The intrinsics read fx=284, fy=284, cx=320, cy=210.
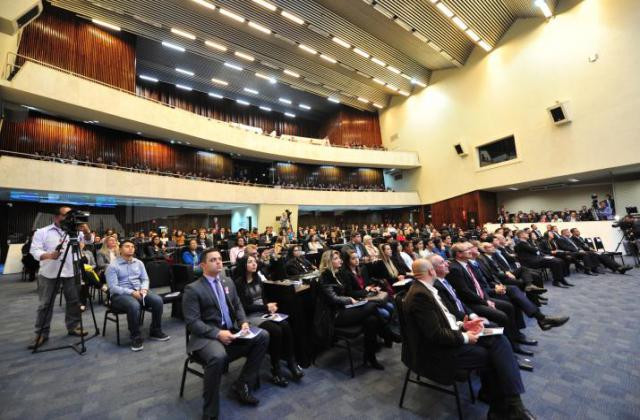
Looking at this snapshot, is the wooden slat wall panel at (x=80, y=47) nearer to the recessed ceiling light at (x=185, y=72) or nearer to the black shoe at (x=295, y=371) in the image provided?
the recessed ceiling light at (x=185, y=72)

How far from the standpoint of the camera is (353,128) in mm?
19688

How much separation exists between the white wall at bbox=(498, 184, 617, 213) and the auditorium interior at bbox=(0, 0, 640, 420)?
0.29 ft

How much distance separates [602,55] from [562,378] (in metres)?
13.0

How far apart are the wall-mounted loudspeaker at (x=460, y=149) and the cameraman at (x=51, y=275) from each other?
15936 millimetres

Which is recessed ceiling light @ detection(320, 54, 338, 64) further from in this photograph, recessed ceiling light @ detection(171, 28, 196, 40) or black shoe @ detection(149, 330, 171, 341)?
black shoe @ detection(149, 330, 171, 341)

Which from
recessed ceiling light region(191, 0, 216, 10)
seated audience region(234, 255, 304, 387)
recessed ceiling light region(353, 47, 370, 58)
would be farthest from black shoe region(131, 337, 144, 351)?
recessed ceiling light region(353, 47, 370, 58)

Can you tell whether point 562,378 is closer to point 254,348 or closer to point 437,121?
point 254,348

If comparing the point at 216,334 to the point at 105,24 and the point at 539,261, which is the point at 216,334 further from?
the point at 105,24

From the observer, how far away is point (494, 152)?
13891 millimetres

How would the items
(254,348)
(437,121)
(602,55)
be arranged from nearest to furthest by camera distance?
(254,348)
(602,55)
(437,121)

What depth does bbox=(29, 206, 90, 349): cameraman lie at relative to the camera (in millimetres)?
3141

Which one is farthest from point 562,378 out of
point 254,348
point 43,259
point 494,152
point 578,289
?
point 494,152

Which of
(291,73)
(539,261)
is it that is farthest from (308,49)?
(539,261)

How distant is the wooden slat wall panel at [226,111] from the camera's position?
1482 centimetres
